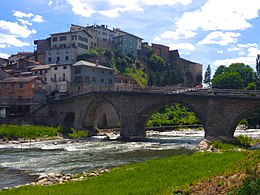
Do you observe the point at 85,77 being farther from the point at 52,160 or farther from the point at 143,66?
the point at 143,66

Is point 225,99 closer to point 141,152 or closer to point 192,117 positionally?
point 141,152

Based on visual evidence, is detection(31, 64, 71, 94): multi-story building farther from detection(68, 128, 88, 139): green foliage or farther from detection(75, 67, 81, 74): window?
detection(68, 128, 88, 139): green foliage

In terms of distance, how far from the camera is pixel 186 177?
17625 millimetres

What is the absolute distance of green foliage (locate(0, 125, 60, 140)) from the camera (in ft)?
159

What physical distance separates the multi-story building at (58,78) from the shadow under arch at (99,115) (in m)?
8.84

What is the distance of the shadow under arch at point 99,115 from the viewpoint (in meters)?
60.9

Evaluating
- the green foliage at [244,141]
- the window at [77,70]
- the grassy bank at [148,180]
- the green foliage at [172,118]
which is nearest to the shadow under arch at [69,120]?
the window at [77,70]

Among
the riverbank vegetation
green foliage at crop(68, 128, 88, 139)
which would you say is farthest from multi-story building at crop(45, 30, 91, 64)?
the riverbank vegetation

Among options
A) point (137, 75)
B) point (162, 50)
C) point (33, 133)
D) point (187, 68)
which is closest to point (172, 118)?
point (137, 75)

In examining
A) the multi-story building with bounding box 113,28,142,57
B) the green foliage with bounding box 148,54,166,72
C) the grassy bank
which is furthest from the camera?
the green foliage with bounding box 148,54,166,72

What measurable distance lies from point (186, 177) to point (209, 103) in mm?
28199

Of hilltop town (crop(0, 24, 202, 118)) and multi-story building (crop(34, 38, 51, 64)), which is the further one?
multi-story building (crop(34, 38, 51, 64))

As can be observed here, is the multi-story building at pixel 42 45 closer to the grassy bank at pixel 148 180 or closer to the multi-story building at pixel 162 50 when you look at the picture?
the multi-story building at pixel 162 50

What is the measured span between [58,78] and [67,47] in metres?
16.8
